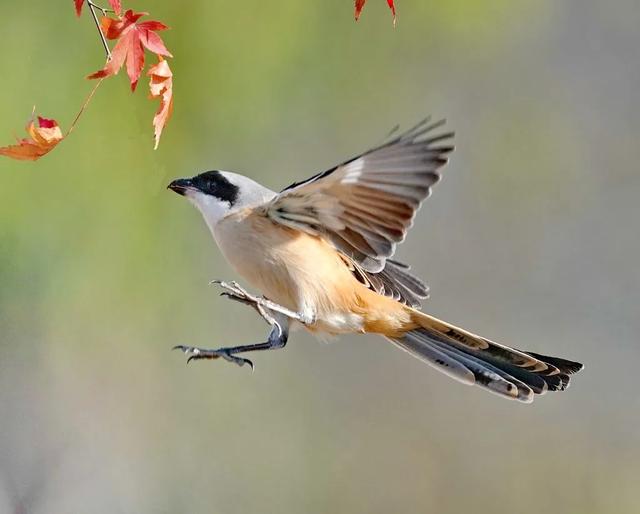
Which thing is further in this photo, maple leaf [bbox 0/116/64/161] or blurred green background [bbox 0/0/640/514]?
blurred green background [bbox 0/0/640/514]

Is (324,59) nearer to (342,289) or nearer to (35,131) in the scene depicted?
(342,289)

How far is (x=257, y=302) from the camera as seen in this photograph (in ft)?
4.30

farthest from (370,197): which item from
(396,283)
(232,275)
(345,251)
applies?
(232,275)

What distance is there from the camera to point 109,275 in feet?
8.62

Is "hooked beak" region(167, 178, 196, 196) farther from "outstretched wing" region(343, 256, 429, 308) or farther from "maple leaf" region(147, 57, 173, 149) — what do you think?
"outstretched wing" region(343, 256, 429, 308)

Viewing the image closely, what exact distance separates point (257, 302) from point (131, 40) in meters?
0.40

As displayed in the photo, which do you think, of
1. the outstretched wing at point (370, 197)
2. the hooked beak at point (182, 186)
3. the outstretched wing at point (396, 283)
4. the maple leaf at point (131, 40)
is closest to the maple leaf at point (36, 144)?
the maple leaf at point (131, 40)

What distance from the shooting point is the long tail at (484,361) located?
5.39ft

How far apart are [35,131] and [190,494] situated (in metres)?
1.73

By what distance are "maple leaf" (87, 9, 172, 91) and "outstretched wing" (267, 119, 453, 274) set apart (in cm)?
28

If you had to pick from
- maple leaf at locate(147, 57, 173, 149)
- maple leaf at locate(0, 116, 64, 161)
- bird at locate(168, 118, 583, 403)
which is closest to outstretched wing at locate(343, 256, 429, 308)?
bird at locate(168, 118, 583, 403)

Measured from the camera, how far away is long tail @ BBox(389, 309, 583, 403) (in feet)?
5.39

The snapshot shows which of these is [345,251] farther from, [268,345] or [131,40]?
[131,40]

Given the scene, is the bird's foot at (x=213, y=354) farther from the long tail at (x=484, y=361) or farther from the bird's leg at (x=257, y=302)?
the long tail at (x=484, y=361)
